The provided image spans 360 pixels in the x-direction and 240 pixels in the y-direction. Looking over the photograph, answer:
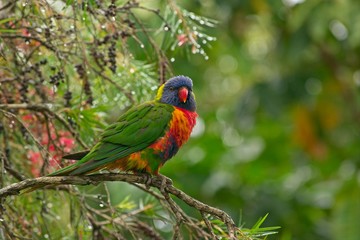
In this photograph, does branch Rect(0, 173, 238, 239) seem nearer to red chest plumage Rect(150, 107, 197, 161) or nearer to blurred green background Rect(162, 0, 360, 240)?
red chest plumage Rect(150, 107, 197, 161)

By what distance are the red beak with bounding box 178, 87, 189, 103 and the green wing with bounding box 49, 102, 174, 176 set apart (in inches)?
4.3

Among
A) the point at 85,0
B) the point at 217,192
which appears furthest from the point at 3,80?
the point at 217,192

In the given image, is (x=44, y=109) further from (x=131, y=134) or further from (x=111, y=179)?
(x=111, y=179)

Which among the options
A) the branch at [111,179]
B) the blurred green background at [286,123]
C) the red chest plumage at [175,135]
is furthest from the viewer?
the blurred green background at [286,123]

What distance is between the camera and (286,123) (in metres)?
8.07

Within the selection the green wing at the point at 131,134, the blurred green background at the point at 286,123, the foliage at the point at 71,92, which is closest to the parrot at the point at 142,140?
the green wing at the point at 131,134

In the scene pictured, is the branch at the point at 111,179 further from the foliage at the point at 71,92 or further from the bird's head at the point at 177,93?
the bird's head at the point at 177,93

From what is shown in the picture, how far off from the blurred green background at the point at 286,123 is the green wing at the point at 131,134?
2.48 m

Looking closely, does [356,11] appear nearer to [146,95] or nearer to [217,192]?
[217,192]

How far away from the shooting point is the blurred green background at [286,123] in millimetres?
5703

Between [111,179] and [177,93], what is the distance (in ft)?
2.54

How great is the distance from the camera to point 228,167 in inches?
284

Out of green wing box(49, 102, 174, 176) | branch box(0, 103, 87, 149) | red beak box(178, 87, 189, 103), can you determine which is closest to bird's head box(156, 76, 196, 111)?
red beak box(178, 87, 189, 103)

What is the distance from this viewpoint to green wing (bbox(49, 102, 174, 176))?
2621mm
